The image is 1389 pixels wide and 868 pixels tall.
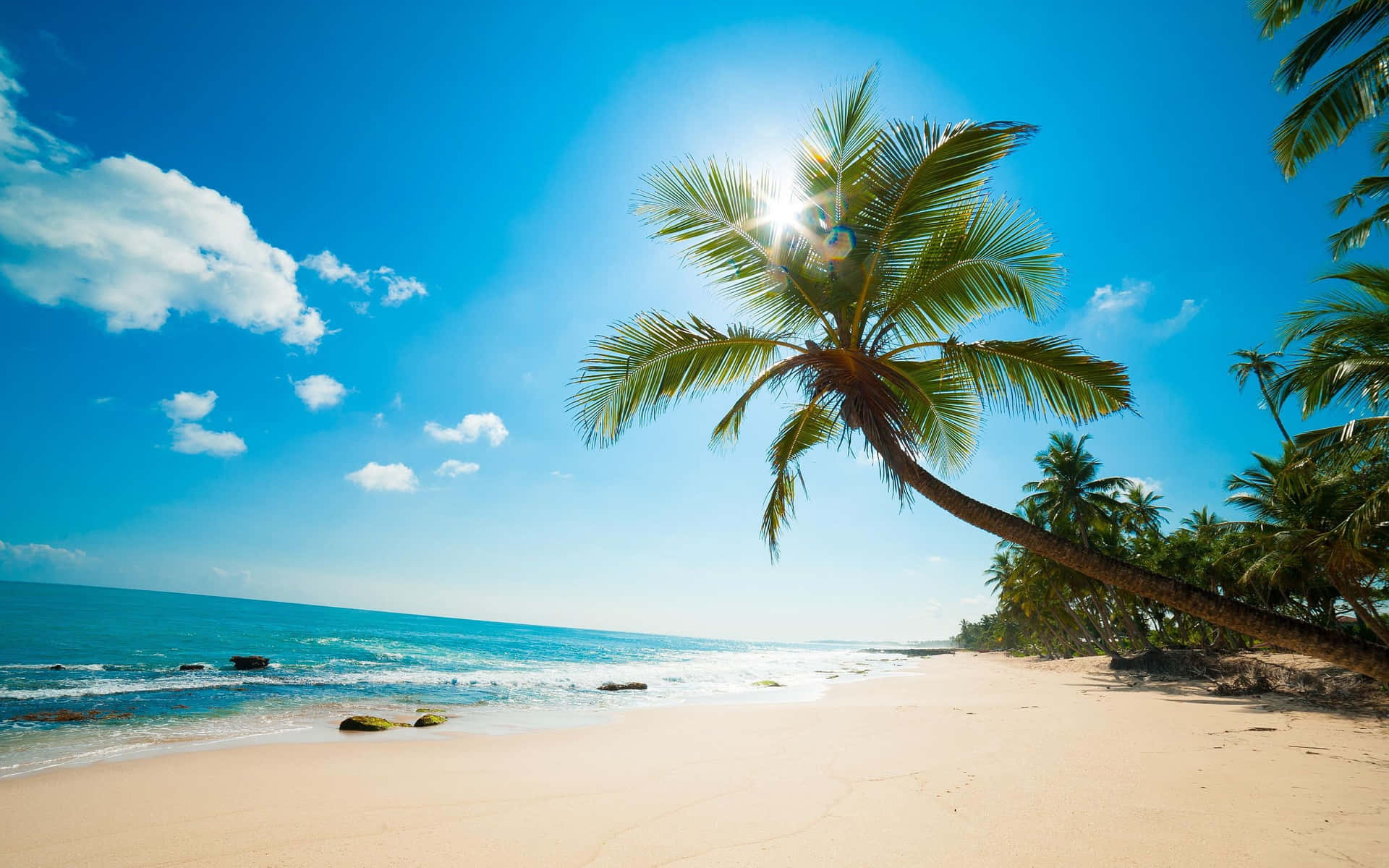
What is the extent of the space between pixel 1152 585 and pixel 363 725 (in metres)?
11.7

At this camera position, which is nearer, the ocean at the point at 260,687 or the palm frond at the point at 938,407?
the palm frond at the point at 938,407

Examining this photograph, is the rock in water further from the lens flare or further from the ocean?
the lens flare

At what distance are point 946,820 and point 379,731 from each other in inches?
381

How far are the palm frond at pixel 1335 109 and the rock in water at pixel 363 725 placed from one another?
49.8ft

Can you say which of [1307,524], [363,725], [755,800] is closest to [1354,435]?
[755,800]

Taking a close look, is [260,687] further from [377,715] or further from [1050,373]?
[1050,373]

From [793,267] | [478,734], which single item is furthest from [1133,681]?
[793,267]

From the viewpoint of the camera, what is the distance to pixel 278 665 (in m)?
23.5

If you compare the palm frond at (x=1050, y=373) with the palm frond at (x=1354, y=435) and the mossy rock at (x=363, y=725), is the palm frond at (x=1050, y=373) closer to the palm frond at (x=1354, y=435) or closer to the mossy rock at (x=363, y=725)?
the palm frond at (x=1354, y=435)

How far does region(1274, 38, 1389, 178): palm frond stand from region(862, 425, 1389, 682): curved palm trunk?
6.46m

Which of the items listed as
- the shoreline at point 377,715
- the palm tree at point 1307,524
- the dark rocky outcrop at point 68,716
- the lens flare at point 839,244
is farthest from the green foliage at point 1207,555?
the dark rocky outcrop at point 68,716

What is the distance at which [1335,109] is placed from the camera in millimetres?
5922

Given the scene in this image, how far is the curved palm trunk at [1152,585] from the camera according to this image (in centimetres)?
232

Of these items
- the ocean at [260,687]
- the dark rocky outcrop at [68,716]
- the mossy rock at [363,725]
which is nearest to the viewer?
the ocean at [260,687]
